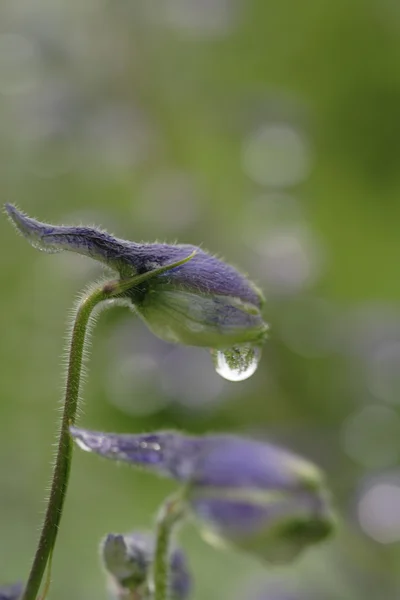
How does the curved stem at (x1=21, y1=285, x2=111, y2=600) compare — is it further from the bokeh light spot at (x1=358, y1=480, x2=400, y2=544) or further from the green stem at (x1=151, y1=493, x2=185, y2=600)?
the bokeh light spot at (x1=358, y1=480, x2=400, y2=544)

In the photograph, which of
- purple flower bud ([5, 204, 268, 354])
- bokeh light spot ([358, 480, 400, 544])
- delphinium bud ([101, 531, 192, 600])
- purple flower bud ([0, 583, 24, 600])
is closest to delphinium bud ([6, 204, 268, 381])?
purple flower bud ([5, 204, 268, 354])

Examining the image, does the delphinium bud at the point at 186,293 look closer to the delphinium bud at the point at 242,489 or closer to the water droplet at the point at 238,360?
the water droplet at the point at 238,360

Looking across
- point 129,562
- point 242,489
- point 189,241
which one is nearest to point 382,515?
point 189,241

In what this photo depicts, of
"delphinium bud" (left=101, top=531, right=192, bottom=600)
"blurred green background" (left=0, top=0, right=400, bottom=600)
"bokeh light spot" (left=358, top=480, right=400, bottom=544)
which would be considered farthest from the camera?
"blurred green background" (left=0, top=0, right=400, bottom=600)

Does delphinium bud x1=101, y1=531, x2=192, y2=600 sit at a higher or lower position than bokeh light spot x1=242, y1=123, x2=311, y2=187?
lower

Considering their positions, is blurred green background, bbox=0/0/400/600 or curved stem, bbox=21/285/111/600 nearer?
curved stem, bbox=21/285/111/600

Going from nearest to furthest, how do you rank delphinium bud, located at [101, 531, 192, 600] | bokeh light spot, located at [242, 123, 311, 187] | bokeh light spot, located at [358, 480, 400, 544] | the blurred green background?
delphinium bud, located at [101, 531, 192, 600] < bokeh light spot, located at [358, 480, 400, 544] < the blurred green background < bokeh light spot, located at [242, 123, 311, 187]

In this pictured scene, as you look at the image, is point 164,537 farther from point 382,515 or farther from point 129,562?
point 382,515

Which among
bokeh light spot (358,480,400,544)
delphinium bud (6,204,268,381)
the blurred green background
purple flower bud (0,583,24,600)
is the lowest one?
purple flower bud (0,583,24,600)
